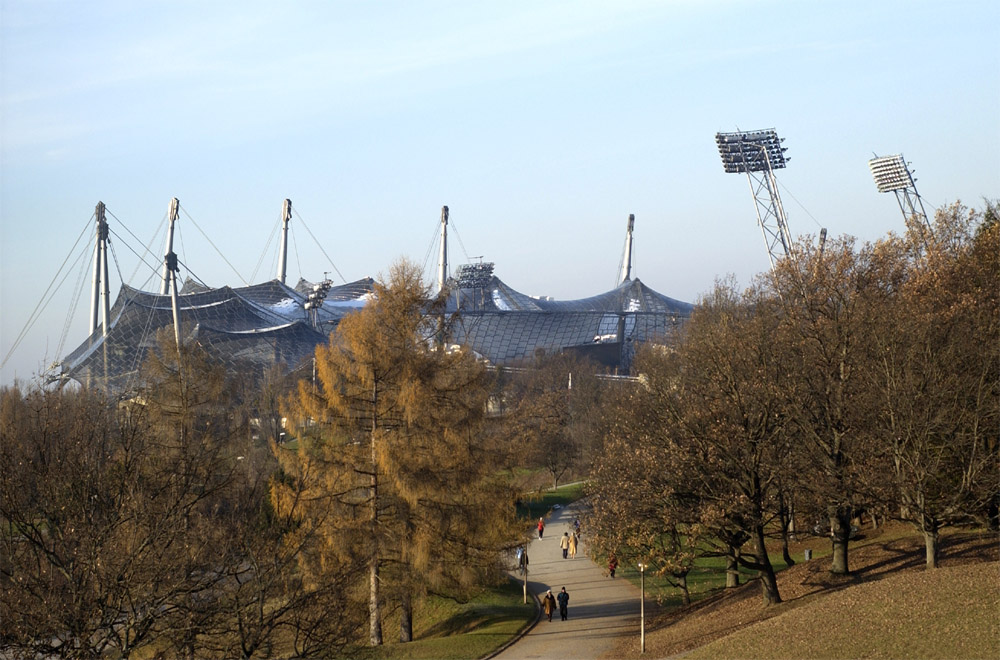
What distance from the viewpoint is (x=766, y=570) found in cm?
2077

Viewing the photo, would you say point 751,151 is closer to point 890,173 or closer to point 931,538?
point 890,173

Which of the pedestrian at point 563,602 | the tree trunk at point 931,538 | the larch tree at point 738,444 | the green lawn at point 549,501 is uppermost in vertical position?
the larch tree at point 738,444

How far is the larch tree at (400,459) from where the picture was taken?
22.0m

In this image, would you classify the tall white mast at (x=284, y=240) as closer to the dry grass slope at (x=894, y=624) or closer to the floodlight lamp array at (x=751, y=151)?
the floodlight lamp array at (x=751, y=151)

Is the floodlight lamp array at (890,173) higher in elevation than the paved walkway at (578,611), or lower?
higher

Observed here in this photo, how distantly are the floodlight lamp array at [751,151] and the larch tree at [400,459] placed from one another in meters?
46.7

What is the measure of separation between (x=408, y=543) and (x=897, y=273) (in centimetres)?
1630

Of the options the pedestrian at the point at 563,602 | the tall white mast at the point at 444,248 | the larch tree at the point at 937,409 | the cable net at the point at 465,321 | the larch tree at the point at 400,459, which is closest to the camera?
the larch tree at the point at 937,409

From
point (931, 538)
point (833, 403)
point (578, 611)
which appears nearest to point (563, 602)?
point (578, 611)

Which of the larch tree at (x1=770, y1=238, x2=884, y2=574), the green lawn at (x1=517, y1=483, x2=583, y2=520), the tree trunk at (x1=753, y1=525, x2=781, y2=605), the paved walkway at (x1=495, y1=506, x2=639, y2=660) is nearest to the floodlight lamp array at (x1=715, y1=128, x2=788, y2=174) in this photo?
the green lawn at (x1=517, y1=483, x2=583, y2=520)

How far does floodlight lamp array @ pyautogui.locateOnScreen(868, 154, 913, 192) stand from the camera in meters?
63.7

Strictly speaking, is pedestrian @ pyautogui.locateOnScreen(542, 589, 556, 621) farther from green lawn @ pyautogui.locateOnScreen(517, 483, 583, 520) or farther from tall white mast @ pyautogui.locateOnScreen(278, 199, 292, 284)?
tall white mast @ pyautogui.locateOnScreen(278, 199, 292, 284)

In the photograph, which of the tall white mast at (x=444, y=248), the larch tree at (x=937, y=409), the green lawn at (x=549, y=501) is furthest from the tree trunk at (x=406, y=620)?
the tall white mast at (x=444, y=248)

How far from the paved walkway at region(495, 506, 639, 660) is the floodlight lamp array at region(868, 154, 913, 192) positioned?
3985 cm
